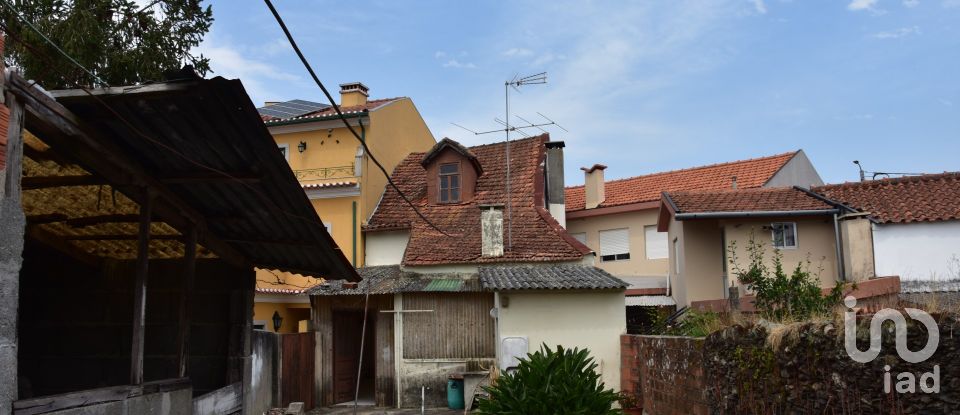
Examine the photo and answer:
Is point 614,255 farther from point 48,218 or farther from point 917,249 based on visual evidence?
point 48,218

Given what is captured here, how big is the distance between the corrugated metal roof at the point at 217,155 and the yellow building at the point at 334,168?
13213 mm

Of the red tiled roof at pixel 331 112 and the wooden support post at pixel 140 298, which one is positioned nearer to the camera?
the wooden support post at pixel 140 298

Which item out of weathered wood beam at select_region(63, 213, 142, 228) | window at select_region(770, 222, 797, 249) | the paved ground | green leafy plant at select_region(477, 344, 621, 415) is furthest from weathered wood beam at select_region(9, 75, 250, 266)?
window at select_region(770, 222, 797, 249)

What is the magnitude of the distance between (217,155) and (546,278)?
1284 cm

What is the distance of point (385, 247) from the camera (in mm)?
21359

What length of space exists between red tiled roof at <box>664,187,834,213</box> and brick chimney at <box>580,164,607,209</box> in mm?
7093

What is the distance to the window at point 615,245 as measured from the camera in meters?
26.3

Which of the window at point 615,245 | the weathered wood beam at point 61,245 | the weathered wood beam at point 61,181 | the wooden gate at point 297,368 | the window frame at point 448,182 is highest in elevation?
the window frame at point 448,182

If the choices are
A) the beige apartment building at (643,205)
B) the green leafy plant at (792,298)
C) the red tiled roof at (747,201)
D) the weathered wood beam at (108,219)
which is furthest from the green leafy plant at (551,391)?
the beige apartment building at (643,205)

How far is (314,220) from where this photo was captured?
6.65 meters

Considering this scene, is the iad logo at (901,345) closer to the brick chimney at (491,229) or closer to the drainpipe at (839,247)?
the drainpipe at (839,247)

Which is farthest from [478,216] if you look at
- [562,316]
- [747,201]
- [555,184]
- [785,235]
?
[785,235]

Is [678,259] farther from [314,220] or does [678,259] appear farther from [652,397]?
[314,220]

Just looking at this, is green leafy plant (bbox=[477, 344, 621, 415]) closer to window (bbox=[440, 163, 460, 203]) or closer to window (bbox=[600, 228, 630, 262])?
window (bbox=[440, 163, 460, 203])
